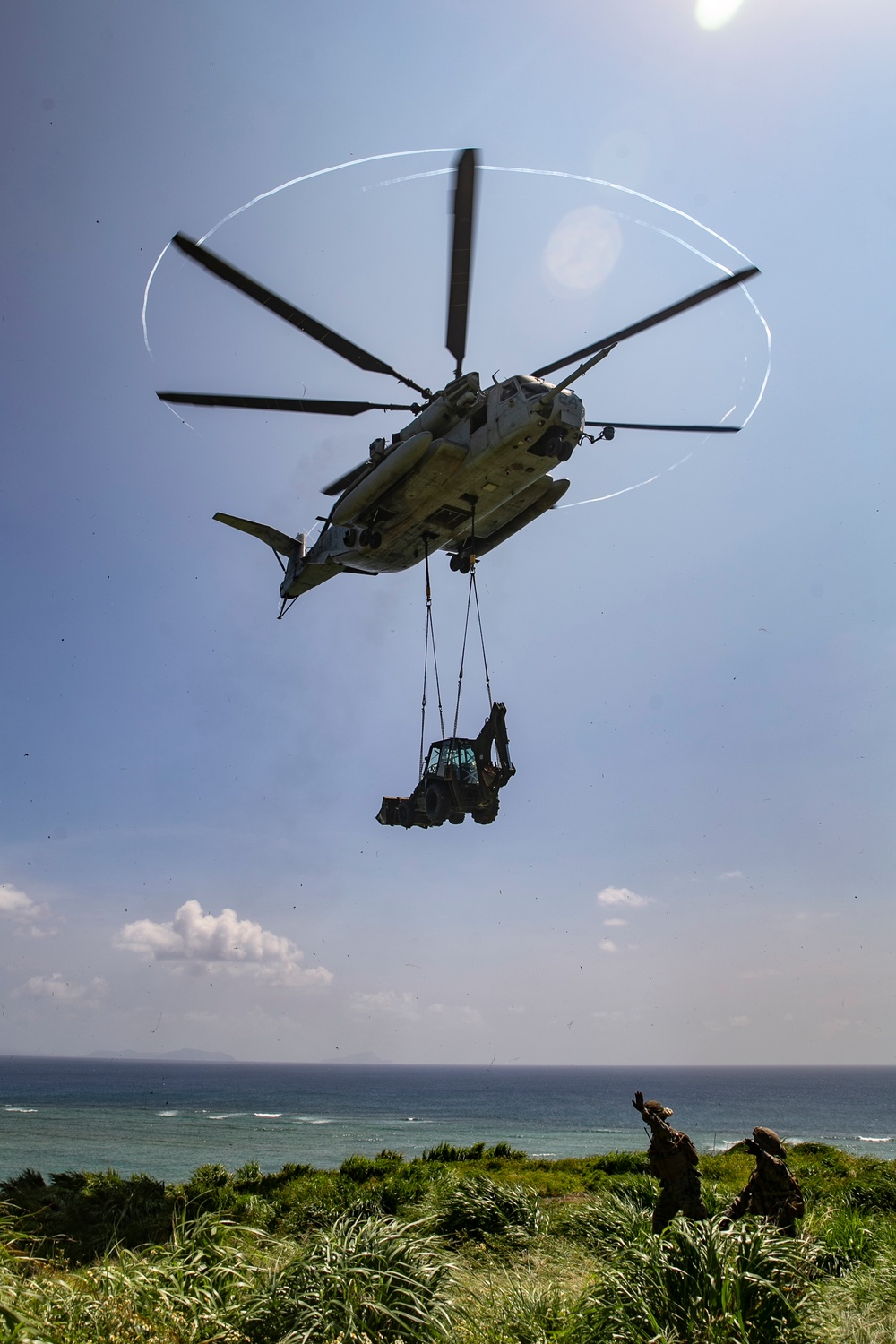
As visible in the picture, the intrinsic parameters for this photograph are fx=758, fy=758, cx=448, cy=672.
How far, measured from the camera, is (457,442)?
14.7 metres

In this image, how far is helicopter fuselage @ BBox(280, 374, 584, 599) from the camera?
13953 mm

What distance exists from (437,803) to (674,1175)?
8454mm

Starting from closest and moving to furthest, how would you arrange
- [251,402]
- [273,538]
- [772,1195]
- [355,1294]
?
[355,1294] → [772,1195] → [251,402] → [273,538]

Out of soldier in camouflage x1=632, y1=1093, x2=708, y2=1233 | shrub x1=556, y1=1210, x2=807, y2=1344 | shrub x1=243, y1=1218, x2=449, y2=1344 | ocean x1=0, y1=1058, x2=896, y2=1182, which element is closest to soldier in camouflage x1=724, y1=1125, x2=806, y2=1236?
soldier in camouflage x1=632, y1=1093, x2=708, y2=1233

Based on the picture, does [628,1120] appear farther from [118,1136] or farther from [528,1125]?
[118,1136]

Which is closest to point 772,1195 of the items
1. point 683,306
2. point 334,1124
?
point 683,306

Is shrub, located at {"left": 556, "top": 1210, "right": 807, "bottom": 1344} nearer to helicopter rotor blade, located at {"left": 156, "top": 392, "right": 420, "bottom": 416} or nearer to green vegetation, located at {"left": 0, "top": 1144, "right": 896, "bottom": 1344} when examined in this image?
green vegetation, located at {"left": 0, "top": 1144, "right": 896, "bottom": 1344}

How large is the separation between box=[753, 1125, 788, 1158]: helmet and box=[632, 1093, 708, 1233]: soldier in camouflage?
2.22ft

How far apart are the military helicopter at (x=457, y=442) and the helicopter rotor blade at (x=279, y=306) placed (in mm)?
15

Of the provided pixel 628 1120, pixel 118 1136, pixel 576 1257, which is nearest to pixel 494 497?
pixel 576 1257

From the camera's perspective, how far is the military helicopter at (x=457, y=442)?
11766 mm

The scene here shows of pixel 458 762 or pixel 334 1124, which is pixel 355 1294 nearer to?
pixel 458 762

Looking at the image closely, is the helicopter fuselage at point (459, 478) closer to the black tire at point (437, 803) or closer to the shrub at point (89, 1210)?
the black tire at point (437, 803)

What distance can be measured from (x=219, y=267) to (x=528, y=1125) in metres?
98.4
